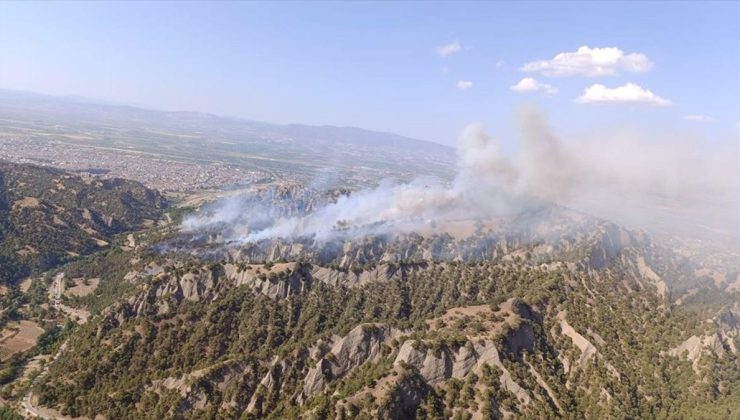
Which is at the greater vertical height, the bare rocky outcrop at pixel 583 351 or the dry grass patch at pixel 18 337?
the bare rocky outcrop at pixel 583 351

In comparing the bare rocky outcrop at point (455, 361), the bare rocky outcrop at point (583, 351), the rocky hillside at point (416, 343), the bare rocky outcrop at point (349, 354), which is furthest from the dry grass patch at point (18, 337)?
the bare rocky outcrop at point (583, 351)

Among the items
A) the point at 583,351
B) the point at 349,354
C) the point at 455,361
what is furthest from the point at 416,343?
the point at 583,351

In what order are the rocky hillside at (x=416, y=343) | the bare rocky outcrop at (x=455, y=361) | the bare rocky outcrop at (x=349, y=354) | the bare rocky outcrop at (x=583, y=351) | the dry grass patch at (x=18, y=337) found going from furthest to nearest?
the dry grass patch at (x=18, y=337), the bare rocky outcrop at (x=583, y=351), the bare rocky outcrop at (x=349, y=354), the rocky hillside at (x=416, y=343), the bare rocky outcrop at (x=455, y=361)

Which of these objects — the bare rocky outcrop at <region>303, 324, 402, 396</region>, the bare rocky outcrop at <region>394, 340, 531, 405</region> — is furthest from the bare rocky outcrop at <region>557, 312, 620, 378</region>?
the bare rocky outcrop at <region>303, 324, 402, 396</region>

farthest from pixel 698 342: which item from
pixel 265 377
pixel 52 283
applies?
pixel 52 283

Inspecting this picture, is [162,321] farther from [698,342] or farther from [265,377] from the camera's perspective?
[698,342]

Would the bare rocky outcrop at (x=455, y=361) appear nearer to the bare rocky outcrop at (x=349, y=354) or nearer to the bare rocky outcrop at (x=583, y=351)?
the bare rocky outcrop at (x=349, y=354)

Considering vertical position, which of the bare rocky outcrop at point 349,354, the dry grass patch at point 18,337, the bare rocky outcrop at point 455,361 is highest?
the bare rocky outcrop at point 455,361

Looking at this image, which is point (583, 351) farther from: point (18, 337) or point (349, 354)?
point (18, 337)
